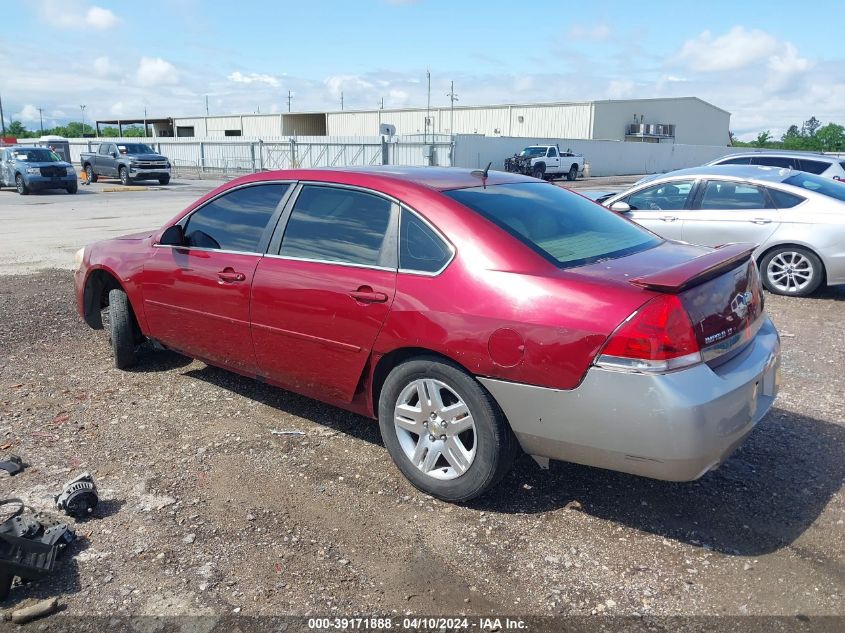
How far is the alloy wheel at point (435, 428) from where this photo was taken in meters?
3.42

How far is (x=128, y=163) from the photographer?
29.5m

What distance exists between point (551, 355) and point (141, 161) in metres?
30.0

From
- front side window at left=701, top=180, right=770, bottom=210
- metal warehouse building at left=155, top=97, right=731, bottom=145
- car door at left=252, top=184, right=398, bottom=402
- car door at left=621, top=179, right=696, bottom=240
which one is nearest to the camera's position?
car door at left=252, top=184, right=398, bottom=402

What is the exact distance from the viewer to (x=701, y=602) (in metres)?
2.85

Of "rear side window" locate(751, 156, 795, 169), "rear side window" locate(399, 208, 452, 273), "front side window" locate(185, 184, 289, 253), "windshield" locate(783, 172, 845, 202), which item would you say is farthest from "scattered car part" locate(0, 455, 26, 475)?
"rear side window" locate(751, 156, 795, 169)

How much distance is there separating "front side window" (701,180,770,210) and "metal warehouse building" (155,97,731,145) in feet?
124

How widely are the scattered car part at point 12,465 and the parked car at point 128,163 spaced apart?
28.0 metres

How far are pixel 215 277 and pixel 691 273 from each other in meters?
2.85

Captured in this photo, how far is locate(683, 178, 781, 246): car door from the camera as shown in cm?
852

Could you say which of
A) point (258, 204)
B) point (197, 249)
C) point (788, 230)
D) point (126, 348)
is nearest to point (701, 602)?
point (258, 204)

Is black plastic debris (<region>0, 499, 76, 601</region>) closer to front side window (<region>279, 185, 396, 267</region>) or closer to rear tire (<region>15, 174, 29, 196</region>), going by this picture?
front side window (<region>279, 185, 396, 267</region>)

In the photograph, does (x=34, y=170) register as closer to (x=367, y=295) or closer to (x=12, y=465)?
(x=12, y=465)

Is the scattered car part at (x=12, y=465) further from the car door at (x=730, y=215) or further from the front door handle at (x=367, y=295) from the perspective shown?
the car door at (x=730, y=215)

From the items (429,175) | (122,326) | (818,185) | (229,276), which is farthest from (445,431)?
(818,185)
